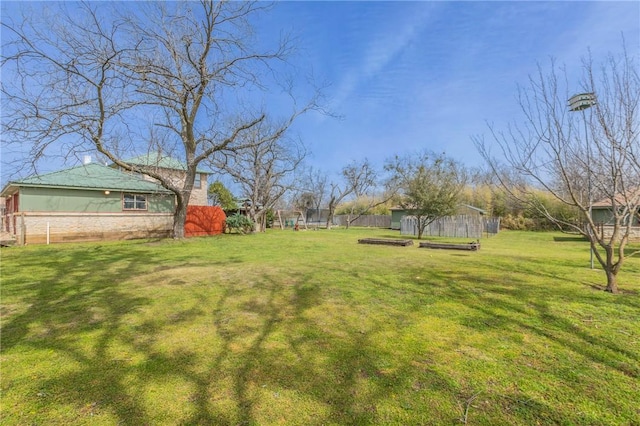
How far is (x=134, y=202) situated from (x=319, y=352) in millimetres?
18350

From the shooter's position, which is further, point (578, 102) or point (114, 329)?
point (578, 102)

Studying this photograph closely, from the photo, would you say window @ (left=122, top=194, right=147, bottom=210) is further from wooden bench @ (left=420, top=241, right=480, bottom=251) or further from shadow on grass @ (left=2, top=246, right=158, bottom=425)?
wooden bench @ (left=420, top=241, right=480, bottom=251)

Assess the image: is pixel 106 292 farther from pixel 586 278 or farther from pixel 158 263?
pixel 586 278

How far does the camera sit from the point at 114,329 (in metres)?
3.80

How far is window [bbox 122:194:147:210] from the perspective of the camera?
17578mm

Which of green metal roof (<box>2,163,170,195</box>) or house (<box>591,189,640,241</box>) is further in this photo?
green metal roof (<box>2,163,170,195</box>)

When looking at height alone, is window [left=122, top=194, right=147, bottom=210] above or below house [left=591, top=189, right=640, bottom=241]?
above

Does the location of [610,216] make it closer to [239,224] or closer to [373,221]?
[239,224]

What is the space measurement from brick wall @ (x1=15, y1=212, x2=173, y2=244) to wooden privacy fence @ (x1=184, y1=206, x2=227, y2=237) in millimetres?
1099

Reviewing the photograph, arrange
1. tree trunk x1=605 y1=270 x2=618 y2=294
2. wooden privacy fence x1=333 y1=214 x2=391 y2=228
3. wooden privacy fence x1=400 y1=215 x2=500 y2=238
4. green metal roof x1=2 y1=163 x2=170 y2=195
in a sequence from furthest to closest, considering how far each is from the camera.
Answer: wooden privacy fence x1=333 y1=214 x2=391 y2=228 → wooden privacy fence x1=400 y1=215 x2=500 y2=238 → green metal roof x1=2 y1=163 x2=170 y2=195 → tree trunk x1=605 y1=270 x2=618 y2=294

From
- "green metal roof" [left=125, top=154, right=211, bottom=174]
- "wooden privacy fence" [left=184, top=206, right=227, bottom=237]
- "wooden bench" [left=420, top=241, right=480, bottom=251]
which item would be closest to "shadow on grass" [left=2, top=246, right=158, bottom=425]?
"green metal roof" [left=125, top=154, right=211, bottom=174]

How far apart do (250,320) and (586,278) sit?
726 cm

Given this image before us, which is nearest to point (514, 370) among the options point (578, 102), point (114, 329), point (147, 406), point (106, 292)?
point (147, 406)

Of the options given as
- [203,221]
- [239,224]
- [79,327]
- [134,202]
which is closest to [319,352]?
[79,327]
